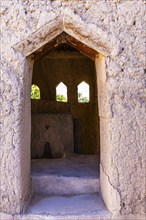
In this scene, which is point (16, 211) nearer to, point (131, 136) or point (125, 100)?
point (131, 136)

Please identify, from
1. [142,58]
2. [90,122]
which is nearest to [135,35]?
[142,58]

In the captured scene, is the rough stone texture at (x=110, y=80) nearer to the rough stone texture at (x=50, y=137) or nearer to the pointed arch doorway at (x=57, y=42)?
the pointed arch doorway at (x=57, y=42)

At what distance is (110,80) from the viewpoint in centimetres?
266

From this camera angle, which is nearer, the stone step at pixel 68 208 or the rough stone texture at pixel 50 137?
the stone step at pixel 68 208

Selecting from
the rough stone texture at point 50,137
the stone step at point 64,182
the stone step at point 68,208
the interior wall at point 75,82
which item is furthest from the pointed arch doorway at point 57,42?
the interior wall at point 75,82

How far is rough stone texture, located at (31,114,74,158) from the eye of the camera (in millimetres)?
5113

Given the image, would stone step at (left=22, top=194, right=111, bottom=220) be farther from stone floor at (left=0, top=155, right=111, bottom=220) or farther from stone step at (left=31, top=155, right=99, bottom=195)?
stone step at (left=31, top=155, right=99, bottom=195)

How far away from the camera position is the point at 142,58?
8.70 feet

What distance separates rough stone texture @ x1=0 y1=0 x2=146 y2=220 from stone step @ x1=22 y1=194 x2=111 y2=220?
0.69 feet

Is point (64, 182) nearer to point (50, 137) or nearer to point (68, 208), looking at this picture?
point (68, 208)

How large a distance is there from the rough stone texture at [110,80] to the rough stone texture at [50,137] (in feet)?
7.89

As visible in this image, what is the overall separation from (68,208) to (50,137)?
7.79ft

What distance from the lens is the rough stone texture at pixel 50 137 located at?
5113 millimetres

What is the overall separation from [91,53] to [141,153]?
1.14m
